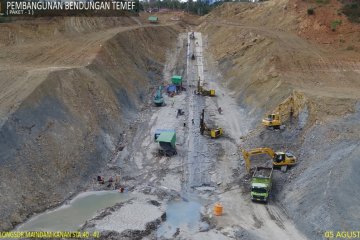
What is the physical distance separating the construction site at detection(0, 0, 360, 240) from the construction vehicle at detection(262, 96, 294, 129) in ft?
0.39

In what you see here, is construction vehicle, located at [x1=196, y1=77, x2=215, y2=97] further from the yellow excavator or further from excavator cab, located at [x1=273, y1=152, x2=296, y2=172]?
excavator cab, located at [x1=273, y1=152, x2=296, y2=172]

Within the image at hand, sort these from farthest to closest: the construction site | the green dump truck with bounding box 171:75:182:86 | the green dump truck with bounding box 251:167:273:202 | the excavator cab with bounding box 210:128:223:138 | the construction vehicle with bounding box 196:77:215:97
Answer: the green dump truck with bounding box 171:75:182:86 → the construction vehicle with bounding box 196:77:215:97 → the excavator cab with bounding box 210:128:223:138 → the green dump truck with bounding box 251:167:273:202 → the construction site


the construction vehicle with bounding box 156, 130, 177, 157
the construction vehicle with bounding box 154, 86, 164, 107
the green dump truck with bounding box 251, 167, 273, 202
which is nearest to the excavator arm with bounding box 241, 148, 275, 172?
the green dump truck with bounding box 251, 167, 273, 202

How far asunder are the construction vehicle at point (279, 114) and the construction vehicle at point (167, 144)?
7819 mm

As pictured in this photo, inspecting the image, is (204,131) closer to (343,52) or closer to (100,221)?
(100,221)

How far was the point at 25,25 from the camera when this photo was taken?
5569 centimetres

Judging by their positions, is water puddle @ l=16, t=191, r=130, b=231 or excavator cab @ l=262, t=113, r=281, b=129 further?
excavator cab @ l=262, t=113, r=281, b=129

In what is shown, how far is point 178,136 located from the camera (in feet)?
133

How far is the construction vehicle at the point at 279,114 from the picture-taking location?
3712cm

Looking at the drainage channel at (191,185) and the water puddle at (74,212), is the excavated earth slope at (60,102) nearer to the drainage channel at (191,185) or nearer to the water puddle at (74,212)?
the water puddle at (74,212)

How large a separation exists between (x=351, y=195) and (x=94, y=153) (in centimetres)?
1911

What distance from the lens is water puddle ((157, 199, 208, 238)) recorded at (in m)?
26.4

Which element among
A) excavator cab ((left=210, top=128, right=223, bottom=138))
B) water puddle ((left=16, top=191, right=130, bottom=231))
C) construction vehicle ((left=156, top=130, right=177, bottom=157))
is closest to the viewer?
water puddle ((left=16, top=191, right=130, bottom=231))

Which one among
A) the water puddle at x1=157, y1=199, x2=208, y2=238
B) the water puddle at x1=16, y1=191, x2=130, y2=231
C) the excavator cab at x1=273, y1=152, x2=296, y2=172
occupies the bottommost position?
the water puddle at x1=157, y1=199, x2=208, y2=238
